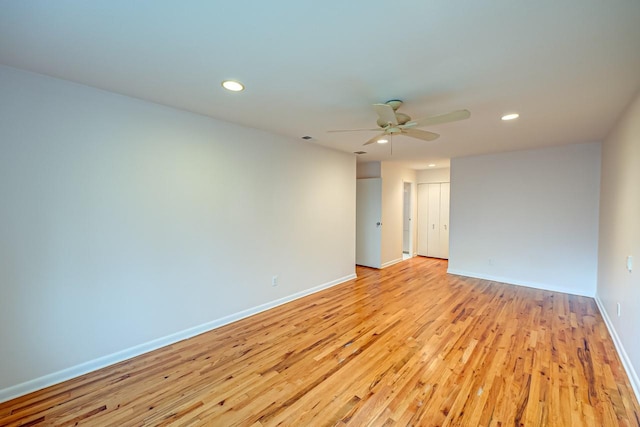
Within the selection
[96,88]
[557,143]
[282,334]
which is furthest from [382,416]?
[557,143]

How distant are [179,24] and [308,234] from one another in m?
3.18

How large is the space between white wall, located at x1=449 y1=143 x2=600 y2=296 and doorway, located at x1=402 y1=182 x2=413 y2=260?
1796mm

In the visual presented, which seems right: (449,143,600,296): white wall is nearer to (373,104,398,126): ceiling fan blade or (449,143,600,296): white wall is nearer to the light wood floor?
the light wood floor

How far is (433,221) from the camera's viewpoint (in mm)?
7523

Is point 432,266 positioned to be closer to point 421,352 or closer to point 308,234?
point 308,234

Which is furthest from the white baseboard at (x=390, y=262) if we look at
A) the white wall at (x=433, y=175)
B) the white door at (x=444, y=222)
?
the white wall at (x=433, y=175)

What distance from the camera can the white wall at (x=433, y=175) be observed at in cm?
722

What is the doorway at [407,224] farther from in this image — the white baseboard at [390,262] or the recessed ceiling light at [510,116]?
the recessed ceiling light at [510,116]

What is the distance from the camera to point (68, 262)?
2.27 metres

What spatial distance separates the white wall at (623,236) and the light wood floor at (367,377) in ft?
0.77

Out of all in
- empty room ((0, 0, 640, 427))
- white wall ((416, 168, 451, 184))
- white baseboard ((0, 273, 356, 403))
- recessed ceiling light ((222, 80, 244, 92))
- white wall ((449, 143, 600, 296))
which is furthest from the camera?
white wall ((416, 168, 451, 184))

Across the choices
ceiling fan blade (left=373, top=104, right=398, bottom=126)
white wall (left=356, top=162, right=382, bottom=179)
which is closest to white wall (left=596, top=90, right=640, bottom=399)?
ceiling fan blade (left=373, top=104, right=398, bottom=126)

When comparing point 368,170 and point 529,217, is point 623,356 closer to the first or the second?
point 529,217

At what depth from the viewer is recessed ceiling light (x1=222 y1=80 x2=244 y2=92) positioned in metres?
2.21
